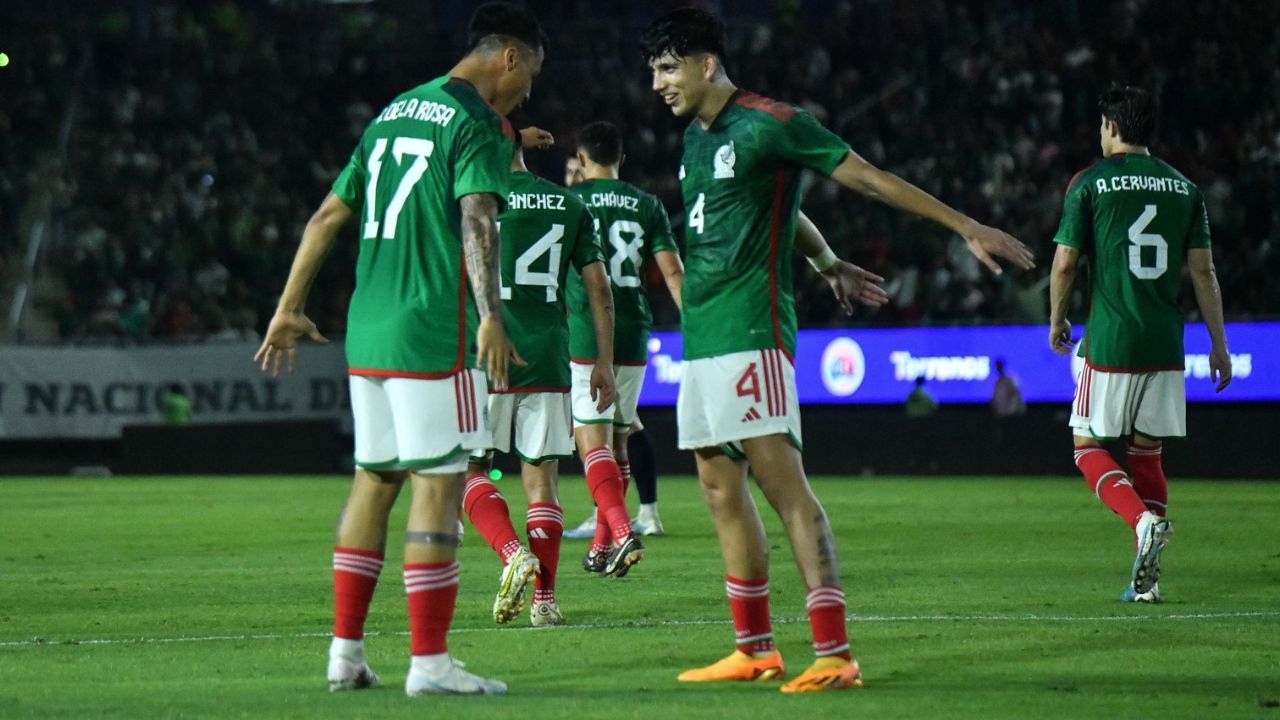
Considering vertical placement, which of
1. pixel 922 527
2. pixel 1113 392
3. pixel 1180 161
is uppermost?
pixel 1180 161

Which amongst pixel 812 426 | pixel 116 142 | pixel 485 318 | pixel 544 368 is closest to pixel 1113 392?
pixel 544 368

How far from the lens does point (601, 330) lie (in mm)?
8367

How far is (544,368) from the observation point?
30.6 feet

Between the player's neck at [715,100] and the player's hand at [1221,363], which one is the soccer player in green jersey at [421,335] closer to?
the player's neck at [715,100]

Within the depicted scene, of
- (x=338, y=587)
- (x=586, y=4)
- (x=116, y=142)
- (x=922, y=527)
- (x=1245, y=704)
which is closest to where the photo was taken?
(x=1245, y=704)

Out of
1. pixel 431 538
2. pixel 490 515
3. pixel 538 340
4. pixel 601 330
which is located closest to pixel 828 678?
pixel 431 538

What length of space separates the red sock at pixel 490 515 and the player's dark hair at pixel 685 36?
8.45ft

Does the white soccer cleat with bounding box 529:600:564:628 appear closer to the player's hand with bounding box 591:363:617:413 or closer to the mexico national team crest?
the player's hand with bounding box 591:363:617:413

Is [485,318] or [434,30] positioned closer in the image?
[485,318]

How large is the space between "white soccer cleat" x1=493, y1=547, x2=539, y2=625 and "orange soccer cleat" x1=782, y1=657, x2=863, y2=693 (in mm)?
1823

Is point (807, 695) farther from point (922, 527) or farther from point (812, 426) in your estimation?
point (812, 426)

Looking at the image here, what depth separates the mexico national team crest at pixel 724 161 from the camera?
6.45 metres

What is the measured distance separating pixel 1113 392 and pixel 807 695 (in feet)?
13.2

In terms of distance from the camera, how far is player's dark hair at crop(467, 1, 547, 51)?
6434 millimetres
